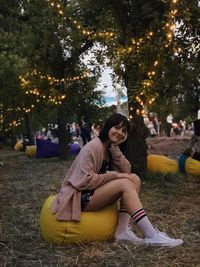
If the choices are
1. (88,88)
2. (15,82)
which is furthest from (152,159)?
(15,82)

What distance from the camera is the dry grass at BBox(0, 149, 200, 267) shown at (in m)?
4.85

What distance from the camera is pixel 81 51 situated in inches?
704

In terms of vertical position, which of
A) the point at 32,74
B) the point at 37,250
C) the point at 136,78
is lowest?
the point at 37,250

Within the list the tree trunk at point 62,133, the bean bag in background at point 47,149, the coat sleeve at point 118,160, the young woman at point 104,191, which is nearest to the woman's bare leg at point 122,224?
the young woman at point 104,191

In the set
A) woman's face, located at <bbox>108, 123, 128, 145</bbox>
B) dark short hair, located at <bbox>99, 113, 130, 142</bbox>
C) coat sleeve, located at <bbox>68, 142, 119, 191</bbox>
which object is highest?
dark short hair, located at <bbox>99, 113, 130, 142</bbox>

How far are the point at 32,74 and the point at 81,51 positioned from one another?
1913 mm

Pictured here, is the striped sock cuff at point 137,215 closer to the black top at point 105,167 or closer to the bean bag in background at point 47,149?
the black top at point 105,167

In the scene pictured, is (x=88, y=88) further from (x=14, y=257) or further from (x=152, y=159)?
(x=14, y=257)

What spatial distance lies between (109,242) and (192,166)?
20.1 ft

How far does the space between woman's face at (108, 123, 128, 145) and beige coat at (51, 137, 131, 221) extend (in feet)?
0.48

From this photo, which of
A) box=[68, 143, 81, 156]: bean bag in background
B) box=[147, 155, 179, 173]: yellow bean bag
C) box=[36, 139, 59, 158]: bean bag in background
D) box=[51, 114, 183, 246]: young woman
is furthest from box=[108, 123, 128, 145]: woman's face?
box=[68, 143, 81, 156]: bean bag in background

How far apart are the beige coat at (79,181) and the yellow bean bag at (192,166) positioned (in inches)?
239

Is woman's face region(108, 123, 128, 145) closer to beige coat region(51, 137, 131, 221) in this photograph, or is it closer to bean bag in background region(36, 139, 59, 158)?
beige coat region(51, 137, 131, 221)

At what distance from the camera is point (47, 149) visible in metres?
20.3
